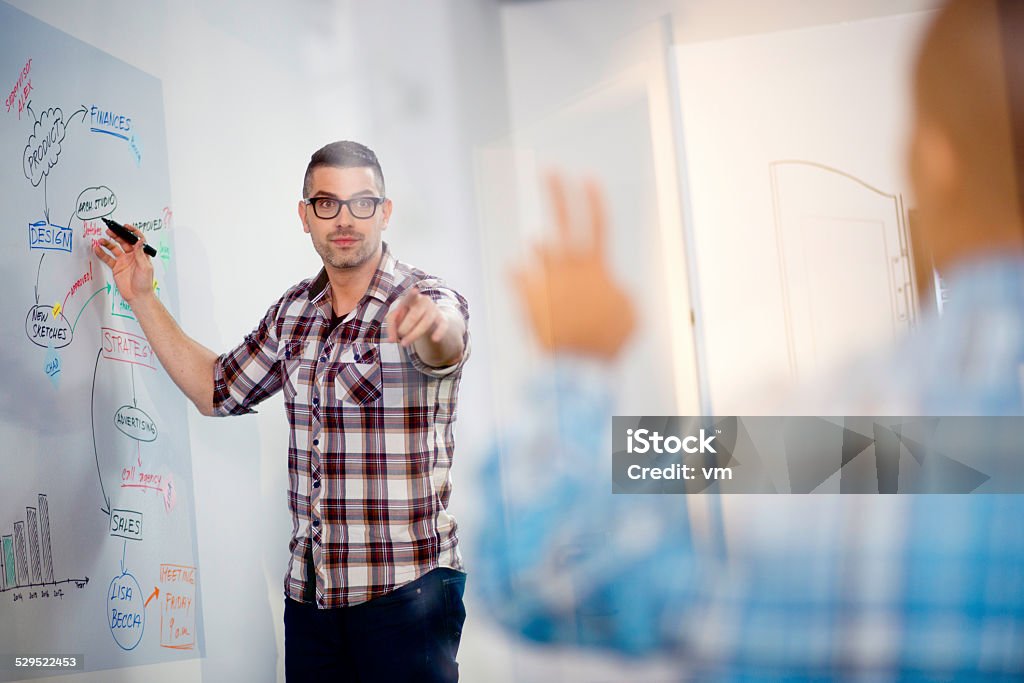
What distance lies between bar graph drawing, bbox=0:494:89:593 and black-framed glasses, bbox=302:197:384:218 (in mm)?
774

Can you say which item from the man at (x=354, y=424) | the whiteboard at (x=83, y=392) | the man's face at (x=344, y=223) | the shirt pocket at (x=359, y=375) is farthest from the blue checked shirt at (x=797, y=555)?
the whiteboard at (x=83, y=392)

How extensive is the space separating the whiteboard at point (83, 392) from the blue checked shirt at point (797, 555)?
703mm

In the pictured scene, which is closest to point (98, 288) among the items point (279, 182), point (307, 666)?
point (279, 182)

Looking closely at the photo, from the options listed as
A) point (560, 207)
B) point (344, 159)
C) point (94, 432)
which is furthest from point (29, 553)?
point (560, 207)

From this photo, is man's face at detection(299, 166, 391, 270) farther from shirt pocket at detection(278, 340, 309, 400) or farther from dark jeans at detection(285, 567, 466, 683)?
dark jeans at detection(285, 567, 466, 683)

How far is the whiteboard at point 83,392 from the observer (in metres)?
1.68

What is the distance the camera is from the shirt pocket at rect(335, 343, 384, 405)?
1.70m

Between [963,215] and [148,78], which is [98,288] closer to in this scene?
[148,78]

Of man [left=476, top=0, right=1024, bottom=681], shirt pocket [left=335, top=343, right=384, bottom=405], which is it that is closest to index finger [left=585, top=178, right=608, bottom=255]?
man [left=476, top=0, right=1024, bottom=681]

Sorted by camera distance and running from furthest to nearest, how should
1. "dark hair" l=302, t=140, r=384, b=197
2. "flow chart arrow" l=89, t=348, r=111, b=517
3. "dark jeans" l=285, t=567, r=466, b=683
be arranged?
"dark hair" l=302, t=140, r=384, b=197, "flow chart arrow" l=89, t=348, r=111, b=517, "dark jeans" l=285, t=567, r=466, b=683

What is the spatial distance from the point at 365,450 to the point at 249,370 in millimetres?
329

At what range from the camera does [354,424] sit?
5.55 feet

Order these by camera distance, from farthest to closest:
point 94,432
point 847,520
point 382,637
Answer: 1. point 847,520
2. point 94,432
3. point 382,637

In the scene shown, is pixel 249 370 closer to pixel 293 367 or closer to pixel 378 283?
pixel 293 367
